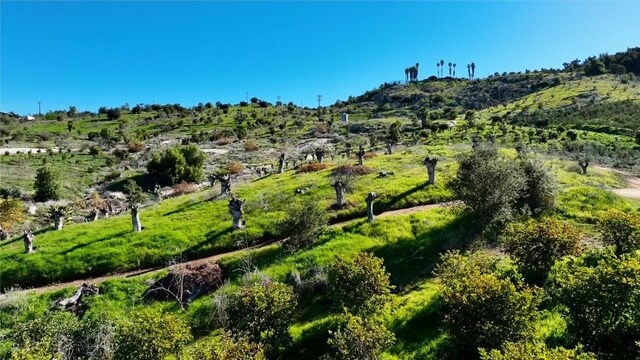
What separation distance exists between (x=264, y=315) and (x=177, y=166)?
65.5 meters

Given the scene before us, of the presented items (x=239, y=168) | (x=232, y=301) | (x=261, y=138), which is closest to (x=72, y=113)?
(x=261, y=138)

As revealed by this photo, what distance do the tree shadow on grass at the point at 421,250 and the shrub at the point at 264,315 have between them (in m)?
10.2

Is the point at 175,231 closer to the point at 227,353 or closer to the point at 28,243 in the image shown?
the point at 28,243

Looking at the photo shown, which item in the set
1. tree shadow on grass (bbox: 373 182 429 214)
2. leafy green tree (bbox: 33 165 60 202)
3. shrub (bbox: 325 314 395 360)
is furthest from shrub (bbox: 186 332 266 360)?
leafy green tree (bbox: 33 165 60 202)

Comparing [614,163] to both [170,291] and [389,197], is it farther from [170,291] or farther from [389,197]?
[170,291]

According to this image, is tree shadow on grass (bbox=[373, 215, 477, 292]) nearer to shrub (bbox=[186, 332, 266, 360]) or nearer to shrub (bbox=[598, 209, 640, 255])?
shrub (bbox=[598, 209, 640, 255])

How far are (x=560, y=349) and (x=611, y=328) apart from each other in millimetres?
4901

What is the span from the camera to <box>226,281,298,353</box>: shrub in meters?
25.3

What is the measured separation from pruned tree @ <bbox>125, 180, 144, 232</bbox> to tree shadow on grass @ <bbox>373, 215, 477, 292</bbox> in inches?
919

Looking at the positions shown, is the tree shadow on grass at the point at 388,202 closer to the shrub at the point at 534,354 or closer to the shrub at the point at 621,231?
the shrub at the point at 621,231

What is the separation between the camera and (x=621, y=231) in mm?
28719

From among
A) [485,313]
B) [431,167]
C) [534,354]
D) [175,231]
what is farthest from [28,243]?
[534,354]

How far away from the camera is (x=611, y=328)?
19.8 meters

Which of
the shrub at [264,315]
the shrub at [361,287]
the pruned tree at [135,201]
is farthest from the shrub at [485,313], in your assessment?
the pruned tree at [135,201]
